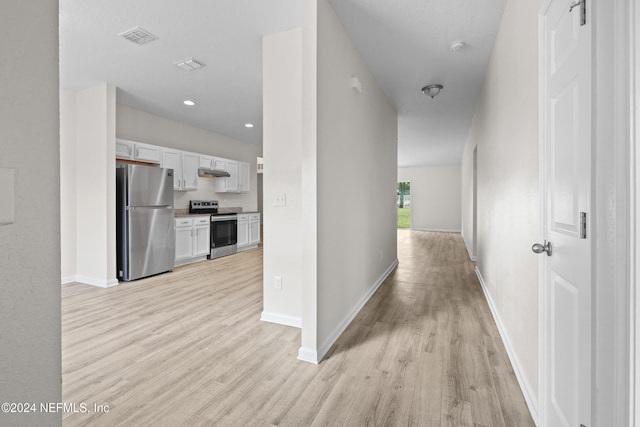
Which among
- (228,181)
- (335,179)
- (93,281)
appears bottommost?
(93,281)

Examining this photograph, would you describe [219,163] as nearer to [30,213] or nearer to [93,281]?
[93,281]

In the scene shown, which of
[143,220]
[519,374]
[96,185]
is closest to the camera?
[519,374]

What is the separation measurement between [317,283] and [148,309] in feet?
6.88

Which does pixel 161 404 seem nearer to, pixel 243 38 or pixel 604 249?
pixel 604 249

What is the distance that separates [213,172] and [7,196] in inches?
227

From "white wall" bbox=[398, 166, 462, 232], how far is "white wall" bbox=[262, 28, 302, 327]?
385 inches

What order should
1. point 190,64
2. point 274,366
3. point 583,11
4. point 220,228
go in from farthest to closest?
point 220,228
point 190,64
point 274,366
point 583,11

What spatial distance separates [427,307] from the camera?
10.4 ft

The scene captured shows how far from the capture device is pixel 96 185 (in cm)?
411

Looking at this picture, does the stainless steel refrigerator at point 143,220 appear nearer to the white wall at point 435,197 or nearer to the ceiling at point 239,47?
the ceiling at point 239,47

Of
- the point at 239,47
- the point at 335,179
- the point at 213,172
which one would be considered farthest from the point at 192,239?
the point at 335,179

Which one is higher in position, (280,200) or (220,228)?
(280,200)
